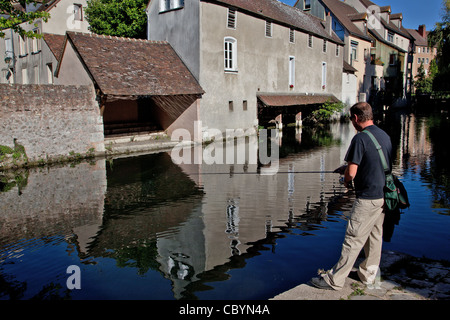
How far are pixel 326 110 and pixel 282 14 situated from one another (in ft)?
27.4

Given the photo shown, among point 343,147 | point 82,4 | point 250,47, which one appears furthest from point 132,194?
point 82,4

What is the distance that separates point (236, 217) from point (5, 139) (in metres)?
9.88

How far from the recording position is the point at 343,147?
17.7m

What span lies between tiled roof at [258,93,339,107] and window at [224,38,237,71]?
288cm

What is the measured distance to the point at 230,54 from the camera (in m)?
21.3

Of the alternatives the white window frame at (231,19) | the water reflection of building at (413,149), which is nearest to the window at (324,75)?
the water reflection of building at (413,149)

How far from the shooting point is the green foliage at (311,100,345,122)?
30.1 m

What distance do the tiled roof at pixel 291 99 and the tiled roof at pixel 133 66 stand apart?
226 inches

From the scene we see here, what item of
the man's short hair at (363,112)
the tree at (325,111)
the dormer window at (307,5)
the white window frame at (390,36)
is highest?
the dormer window at (307,5)

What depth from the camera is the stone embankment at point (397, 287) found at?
Answer: 160 inches

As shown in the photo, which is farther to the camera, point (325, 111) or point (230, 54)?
point (325, 111)

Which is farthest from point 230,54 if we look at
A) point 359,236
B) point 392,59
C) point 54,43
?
point 392,59

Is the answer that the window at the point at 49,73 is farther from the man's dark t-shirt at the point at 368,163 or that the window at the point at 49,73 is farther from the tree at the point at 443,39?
the tree at the point at 443,39

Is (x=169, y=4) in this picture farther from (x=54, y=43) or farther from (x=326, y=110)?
(x=326, y=110)
